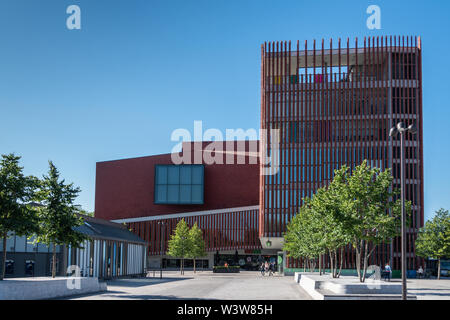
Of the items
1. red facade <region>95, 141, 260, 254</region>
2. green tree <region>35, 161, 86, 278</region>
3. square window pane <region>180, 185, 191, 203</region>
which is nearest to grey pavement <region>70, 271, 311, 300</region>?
green tree <region>35, 161, 86, 278</region>

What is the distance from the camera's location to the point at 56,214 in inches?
1109

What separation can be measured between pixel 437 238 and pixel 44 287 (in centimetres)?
5195

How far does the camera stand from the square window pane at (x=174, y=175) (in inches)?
3797

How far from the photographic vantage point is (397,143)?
75438mm

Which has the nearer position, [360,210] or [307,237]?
[360,210]

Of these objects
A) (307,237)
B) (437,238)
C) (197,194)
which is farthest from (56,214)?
(197,194)

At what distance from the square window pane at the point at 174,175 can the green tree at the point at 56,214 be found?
67.5 m

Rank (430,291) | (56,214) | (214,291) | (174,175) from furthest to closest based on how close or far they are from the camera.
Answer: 1. (174,175)
2. (430,291)
3. (214,291)
4. (56,214)

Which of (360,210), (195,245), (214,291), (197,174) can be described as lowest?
(195,245)

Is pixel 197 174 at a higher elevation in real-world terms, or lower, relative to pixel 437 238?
higher

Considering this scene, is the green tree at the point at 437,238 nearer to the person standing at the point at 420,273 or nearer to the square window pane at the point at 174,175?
the person standing at the point at 420,273

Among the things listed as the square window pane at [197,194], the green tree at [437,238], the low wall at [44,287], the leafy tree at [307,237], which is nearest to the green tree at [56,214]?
the low wall at [44,287]

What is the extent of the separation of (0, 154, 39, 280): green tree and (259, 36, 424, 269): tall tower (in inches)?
2157

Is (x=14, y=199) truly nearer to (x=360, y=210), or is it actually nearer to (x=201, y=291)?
(x=201, y=291)
